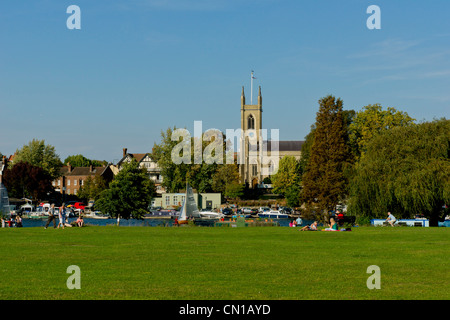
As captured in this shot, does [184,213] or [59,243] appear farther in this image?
[184,213]

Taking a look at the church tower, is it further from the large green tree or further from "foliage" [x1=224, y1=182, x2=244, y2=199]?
"foliage" [x1=224, y1=182, x2=244, y2=199]

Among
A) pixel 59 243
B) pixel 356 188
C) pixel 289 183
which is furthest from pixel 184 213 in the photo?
pixel 289 183

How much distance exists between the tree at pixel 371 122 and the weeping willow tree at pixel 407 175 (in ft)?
65.2

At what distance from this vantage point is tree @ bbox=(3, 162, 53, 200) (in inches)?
4919

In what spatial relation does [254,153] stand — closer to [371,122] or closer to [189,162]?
[189,162]

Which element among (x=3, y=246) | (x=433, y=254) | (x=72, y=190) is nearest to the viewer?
(x=433, y=254)

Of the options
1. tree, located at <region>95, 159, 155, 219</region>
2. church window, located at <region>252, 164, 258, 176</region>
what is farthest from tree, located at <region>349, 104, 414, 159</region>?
church window, located at <region>252, 164, 258, 176</region>

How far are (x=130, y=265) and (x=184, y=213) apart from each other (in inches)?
2023

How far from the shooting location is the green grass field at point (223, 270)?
13312mm

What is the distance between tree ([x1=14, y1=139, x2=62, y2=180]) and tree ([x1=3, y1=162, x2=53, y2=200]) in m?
6.32

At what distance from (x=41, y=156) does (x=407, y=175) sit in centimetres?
10681

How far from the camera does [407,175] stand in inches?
2029
